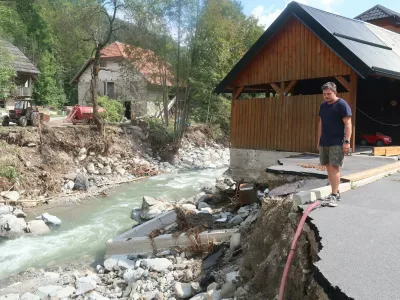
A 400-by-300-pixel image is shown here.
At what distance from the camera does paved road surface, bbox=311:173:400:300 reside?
8.48ft

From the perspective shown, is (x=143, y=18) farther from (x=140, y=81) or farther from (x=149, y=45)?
(x=140, y=81)

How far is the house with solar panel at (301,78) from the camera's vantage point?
332 inches

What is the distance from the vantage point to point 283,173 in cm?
655

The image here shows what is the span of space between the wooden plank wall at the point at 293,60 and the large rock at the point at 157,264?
5900 millimetres

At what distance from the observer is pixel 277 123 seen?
9867 mm

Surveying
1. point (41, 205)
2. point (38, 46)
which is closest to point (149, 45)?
point (41, 205)

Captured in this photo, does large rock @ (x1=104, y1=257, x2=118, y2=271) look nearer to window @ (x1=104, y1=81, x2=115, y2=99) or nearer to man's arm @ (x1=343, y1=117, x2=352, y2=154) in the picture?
man's arm @ (x1=343, y1=117, x2=352, y2=154)

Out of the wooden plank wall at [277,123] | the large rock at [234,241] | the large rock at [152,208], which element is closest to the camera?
the large rock at [234,241]

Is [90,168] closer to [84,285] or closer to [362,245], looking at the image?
[84,285]

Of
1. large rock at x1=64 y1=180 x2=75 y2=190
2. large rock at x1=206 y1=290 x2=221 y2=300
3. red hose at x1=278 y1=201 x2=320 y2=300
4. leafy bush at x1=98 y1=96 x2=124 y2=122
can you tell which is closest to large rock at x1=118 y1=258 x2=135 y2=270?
large rock at x1=206 y1=290 x2=221 y2=300

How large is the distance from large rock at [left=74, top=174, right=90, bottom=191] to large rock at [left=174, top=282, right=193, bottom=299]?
9725mm

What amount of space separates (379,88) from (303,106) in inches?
156

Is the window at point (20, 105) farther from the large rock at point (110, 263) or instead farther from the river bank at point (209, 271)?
the large rock at point (110, 263)

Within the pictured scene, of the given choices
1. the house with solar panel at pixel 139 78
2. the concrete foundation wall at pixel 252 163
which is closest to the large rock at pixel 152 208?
the concrete foundation wall at pixel 252 163
